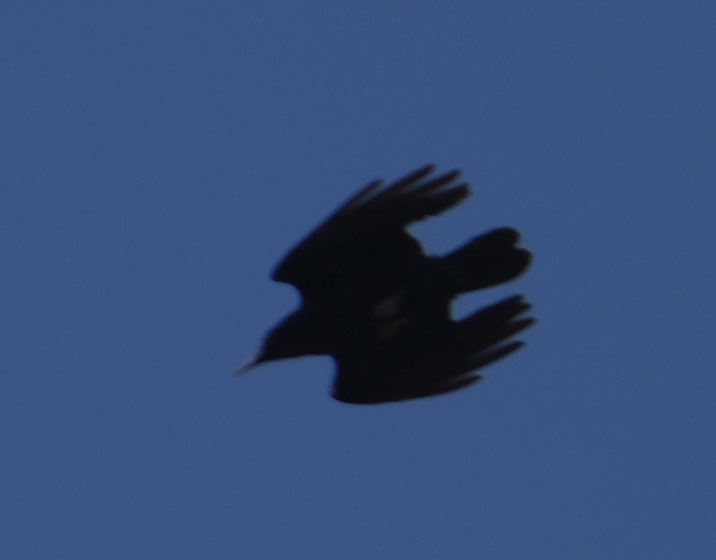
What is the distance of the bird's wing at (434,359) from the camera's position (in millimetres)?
15297

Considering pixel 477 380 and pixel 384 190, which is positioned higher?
pixel 384 190

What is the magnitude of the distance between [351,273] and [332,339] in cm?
57

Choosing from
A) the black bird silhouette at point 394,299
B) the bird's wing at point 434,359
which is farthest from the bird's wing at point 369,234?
the bird's wing at point 434,359

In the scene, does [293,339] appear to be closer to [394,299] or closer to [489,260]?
[394,299]

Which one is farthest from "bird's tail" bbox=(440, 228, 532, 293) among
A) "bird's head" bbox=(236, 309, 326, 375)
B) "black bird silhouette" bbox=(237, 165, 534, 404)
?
"bird's head" bbox=(236, 309, 326, 375)

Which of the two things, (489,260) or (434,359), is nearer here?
(489,260)

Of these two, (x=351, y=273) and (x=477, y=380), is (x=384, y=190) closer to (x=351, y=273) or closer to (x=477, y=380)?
(x=351, y=273)

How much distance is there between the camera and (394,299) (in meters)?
15.1

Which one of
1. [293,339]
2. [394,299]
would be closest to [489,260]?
[394,299]

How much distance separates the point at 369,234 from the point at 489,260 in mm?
816

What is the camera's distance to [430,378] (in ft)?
50.9

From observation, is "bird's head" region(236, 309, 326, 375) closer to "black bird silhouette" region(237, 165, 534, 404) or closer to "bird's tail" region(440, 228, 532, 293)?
"black bird silhouette" region(237, 165, 534, 404)

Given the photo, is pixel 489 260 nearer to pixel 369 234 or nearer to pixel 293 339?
pixel 369 234

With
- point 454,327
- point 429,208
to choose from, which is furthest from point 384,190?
point 454,327
